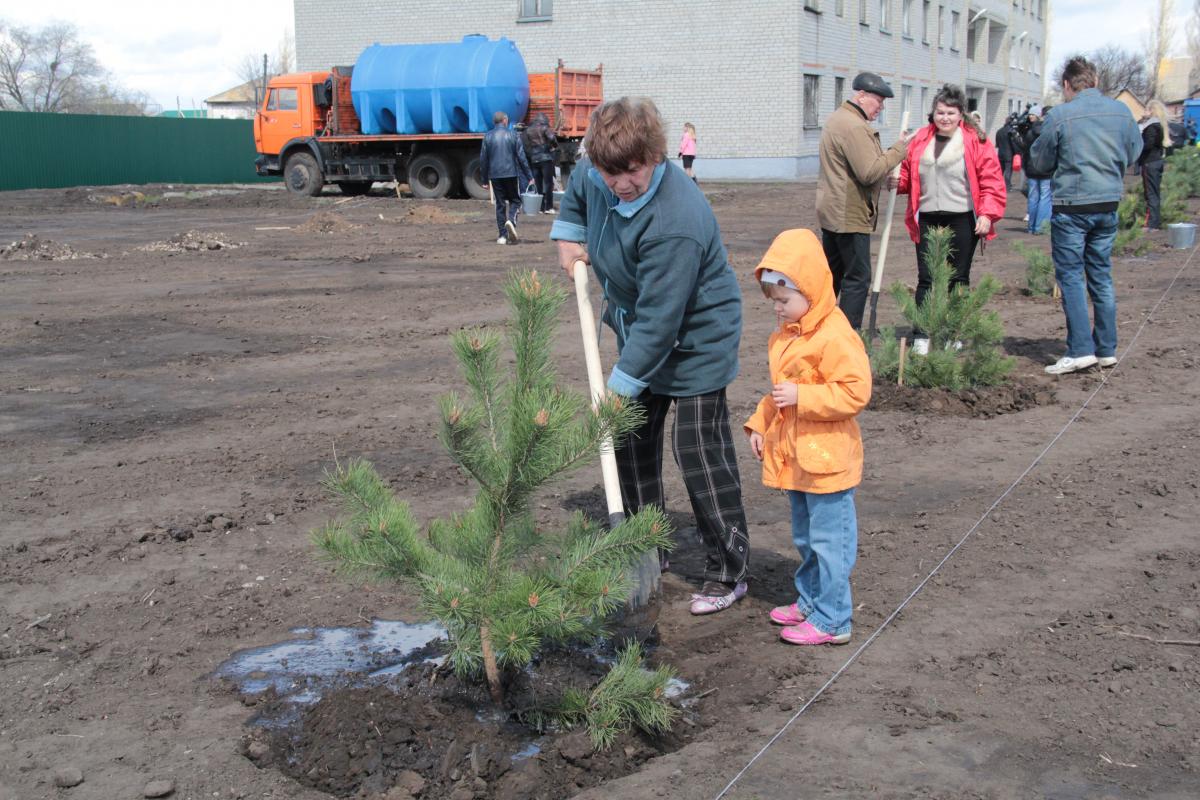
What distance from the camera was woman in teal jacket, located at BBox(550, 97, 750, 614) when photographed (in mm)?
3643

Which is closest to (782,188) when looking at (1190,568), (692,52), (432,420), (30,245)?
(692,52)

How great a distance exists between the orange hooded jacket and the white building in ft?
101

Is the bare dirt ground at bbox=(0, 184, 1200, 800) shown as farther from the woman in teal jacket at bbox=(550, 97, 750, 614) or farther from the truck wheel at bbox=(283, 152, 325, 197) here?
the truck wheel at bbox=(283, 152, 325, 197)

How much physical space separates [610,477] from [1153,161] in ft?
52.8

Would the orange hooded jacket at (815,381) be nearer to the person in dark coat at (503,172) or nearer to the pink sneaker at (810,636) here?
the pink sneaker at (810,636)

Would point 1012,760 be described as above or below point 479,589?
below

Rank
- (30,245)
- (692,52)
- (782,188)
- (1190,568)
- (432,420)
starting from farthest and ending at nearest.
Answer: (692,52)
(782,188)
(30,245)
(432,420)
(1190,568)

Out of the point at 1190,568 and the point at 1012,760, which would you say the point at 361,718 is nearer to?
the point at 1012,760

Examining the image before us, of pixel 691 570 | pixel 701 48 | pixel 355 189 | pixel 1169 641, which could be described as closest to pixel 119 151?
pixel 355 189

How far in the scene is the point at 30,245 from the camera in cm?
1531

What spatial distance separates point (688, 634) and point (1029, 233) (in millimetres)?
16276

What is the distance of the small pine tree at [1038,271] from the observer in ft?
35.9

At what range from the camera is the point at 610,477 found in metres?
3.85

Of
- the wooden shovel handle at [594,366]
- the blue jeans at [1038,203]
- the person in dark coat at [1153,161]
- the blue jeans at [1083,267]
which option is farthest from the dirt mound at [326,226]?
the wooden shovel handle at [594,366]
